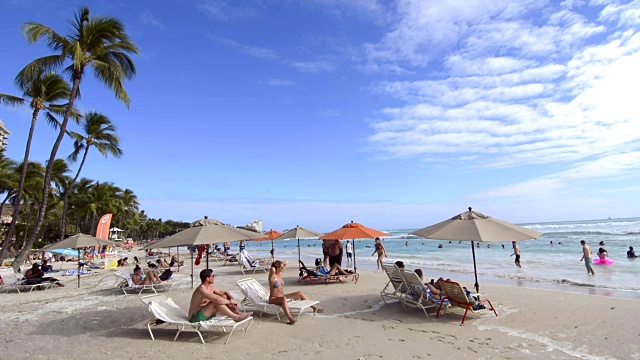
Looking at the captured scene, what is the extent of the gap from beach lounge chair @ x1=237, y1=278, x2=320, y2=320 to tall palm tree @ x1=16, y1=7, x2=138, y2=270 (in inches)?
449

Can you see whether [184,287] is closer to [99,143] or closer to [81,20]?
[81,20]

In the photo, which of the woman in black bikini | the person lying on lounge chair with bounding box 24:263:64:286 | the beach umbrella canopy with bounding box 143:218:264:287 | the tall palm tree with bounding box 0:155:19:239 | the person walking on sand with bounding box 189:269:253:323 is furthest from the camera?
the tall palm tree with bounding box 0:155:19:239

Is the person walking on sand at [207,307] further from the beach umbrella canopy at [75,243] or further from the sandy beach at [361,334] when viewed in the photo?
the beach umbrella canopy at [75,243]

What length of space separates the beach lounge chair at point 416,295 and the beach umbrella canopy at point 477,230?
828mm

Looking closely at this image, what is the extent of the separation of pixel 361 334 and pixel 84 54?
49.7ft

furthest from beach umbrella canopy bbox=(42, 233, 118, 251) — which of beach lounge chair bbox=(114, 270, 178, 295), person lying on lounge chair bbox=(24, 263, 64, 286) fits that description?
beach lounge chair bbox=(114, 270, 178, 295)

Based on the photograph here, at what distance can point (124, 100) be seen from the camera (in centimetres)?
1577

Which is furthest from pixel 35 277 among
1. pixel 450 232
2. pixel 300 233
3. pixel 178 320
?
pixel 450 232

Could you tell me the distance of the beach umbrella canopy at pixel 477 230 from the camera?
607 centimetres

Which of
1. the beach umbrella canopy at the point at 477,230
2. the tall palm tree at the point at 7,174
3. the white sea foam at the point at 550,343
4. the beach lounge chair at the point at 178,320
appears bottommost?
the white sea foam at the point at 550,343

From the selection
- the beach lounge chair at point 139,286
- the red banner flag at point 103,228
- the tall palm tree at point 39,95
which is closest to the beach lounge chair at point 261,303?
the beach lounge chair at point 139,286

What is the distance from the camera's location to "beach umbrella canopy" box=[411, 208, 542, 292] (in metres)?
6.07

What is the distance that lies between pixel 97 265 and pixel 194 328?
18.9 meters

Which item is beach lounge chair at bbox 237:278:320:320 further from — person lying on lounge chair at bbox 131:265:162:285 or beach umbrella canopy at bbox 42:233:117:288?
beach umbrella canopy at bbox 42:233:117:288
